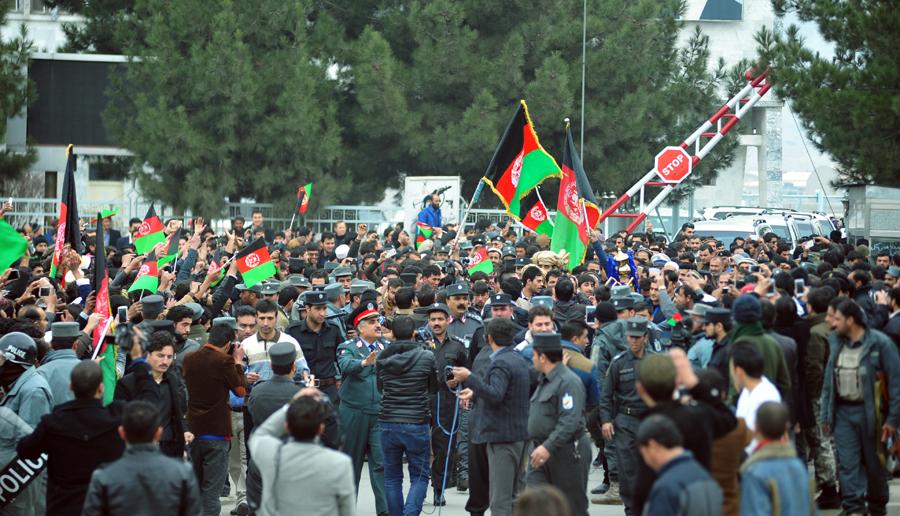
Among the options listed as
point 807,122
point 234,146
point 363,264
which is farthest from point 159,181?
point 807,122

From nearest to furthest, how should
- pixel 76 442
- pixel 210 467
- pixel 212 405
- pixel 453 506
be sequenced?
pixel 76 442, pixel 212 405, pixel 210 467, pixel 453 506

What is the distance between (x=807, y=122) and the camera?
71.9 ft

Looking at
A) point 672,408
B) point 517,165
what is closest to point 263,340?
point 672,408

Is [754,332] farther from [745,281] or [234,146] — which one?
[234,146]

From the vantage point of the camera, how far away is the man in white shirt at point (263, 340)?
478 inches

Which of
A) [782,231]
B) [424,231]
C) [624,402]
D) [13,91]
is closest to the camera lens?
[624,402]

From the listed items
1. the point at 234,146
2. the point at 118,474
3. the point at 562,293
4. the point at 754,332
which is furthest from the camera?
the point at 234,146

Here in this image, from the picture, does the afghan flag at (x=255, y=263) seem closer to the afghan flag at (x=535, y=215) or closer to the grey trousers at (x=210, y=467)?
the grey trousers at (x=210, y=467)

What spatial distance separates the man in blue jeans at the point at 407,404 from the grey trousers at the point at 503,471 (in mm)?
923

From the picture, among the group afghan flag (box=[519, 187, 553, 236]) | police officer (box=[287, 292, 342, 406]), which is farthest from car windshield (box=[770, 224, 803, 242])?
police officer (box=[287, 292, 342, 406])

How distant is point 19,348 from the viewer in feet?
33.7

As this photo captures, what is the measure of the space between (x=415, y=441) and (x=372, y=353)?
0.85 meters

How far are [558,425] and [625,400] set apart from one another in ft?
4.78

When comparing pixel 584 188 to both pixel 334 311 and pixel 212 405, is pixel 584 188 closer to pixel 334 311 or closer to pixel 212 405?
pixel 334 311
